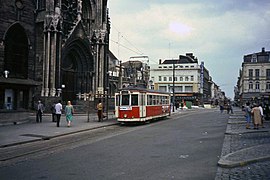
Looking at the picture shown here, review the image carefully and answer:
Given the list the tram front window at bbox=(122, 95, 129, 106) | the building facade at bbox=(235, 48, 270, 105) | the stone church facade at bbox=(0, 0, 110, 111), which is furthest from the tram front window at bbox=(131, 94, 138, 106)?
the building facade at bbox=(235, 48, 270, 105)

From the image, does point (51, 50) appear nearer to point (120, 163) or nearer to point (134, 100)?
point (134, 100)

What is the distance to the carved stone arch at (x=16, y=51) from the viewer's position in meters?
30.3

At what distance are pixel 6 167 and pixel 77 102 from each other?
32.0 meters

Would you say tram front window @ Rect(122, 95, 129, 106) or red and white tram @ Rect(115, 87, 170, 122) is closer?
red and white tram @ Rect(115, 87, 170, 122)

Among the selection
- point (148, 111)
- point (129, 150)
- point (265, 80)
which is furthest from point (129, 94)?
point (265, 80)

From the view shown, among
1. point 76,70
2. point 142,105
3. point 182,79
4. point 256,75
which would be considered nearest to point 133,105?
point 142,105

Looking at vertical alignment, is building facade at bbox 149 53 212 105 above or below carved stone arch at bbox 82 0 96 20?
below

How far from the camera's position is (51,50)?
3466 cm

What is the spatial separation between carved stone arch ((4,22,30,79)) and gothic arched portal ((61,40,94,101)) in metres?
6.60

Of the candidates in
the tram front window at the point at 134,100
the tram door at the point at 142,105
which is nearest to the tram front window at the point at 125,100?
the tram front window at the point at 134,100

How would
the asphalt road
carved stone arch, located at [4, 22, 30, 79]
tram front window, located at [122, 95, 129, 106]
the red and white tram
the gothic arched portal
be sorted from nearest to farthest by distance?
the asphalt road, the red and white tram, tram front window, located at [122, 95, 129, 106], carved stone arch, located at [4, 22, 30, 79], the gothic arched portal

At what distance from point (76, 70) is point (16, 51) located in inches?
443

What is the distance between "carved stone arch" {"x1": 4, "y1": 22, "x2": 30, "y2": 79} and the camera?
30266 mm

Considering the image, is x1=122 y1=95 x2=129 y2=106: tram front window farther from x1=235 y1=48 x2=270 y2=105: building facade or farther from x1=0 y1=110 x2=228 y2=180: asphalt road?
x1=235 y1=48 x2=270 y2=105: building facade
